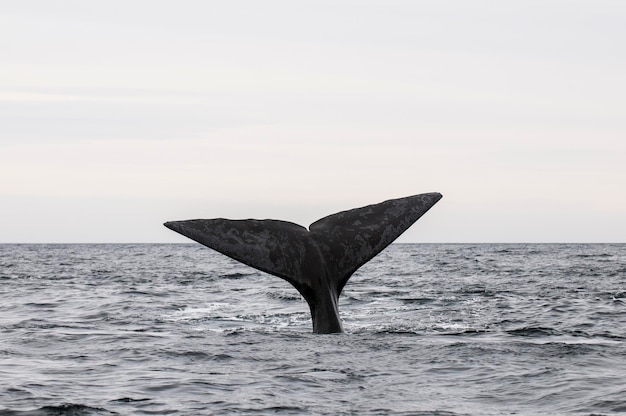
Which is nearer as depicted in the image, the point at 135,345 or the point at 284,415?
the point at 284,415

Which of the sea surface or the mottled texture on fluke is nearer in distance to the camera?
the sea surface

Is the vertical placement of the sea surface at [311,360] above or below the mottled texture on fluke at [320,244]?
below

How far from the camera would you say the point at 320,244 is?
11602 mm

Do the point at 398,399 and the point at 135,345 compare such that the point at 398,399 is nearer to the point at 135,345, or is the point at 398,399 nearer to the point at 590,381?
the point at 590,381

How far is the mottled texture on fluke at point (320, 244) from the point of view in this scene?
11148mm

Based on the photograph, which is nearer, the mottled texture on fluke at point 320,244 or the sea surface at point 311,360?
the sea surface at point 311,360

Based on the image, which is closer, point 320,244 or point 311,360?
point 311,360

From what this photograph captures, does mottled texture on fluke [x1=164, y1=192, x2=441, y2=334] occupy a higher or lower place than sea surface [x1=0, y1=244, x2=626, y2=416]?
higher

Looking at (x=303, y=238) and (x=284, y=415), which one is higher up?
(x=303, y=238)

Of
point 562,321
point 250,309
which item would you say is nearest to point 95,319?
point 250,309

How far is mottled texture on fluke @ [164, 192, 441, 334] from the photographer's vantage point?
36.6 feet

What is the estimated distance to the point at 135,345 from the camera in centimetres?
1223

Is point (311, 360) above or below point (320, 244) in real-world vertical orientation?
below

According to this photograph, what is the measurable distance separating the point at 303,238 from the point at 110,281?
70.7 ft
